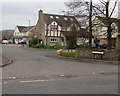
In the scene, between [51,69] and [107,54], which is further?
[107,54]

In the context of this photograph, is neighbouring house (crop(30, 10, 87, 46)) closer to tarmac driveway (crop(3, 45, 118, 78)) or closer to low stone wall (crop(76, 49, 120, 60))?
low stone wall (crop(76, 49, 120, 60))

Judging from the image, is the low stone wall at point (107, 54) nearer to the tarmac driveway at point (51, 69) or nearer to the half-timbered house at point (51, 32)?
the tarmac driveway at point (51, 69)

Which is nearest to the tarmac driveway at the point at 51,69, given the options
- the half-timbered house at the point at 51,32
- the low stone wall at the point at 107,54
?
the low stone wall at the point at 107,54

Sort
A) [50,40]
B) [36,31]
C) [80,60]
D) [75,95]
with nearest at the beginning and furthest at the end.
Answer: [75,95], [80,60], [50,40], [36,31]

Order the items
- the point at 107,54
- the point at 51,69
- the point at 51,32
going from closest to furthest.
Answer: the point at 51,69 < the point at 107,54 < the point at 51,32

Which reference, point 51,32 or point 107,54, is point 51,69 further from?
point 51,32

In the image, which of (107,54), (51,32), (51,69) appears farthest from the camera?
(51,32)

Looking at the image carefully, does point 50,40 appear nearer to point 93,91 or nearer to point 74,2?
point 74,2

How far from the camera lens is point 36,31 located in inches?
1807

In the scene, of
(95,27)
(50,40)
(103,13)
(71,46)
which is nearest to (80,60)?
(95,27)

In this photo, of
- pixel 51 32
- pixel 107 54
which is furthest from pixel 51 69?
pixel 51 32

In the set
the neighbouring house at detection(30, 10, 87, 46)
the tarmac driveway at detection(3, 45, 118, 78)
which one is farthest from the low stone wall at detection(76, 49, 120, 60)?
the neighbouring house at detection(30, 10, 87, 46)

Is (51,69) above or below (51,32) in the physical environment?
below

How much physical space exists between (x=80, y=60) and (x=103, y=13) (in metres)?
5.99
